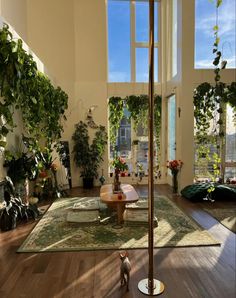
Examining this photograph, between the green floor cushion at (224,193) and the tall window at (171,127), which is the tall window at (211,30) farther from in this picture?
the green floor cushion at (224,193)

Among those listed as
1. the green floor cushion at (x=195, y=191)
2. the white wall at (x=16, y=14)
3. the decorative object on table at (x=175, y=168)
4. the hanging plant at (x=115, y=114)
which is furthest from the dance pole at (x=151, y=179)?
the hanging plant at (x=115, y=114)

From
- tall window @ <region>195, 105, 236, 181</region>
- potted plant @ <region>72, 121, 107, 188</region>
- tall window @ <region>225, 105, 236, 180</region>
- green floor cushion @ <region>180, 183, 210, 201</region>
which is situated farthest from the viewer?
potted plant @ <region>72, 121, 107, 188</region>

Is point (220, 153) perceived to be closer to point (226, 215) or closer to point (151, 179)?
point (226, 215)

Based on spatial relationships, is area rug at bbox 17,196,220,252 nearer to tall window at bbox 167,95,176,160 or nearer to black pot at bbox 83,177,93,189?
black pot at bbox 83,177,93,189

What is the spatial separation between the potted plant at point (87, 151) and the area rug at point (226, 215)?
2983mm

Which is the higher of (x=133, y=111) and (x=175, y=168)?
(x=133, y=111)

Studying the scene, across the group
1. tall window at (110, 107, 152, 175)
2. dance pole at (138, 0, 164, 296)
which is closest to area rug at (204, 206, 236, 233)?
dance pole at (138, 0, 164, 296)

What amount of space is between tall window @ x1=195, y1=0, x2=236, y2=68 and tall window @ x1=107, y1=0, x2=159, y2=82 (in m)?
1.35

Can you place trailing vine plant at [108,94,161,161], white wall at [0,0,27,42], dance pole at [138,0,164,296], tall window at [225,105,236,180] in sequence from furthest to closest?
trailing vine plant at [108,94,161,161] → tall window at [225,105,236,180] → white wall at [0,0,27,42] → dance pole at [138,0,164,296]

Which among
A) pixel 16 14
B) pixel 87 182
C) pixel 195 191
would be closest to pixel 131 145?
pixel 87 182

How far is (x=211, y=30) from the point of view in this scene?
5.41 metres

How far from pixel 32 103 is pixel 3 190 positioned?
1351 mm

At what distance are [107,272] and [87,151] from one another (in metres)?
4.00

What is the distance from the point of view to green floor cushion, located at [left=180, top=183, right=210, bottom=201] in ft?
15.8
